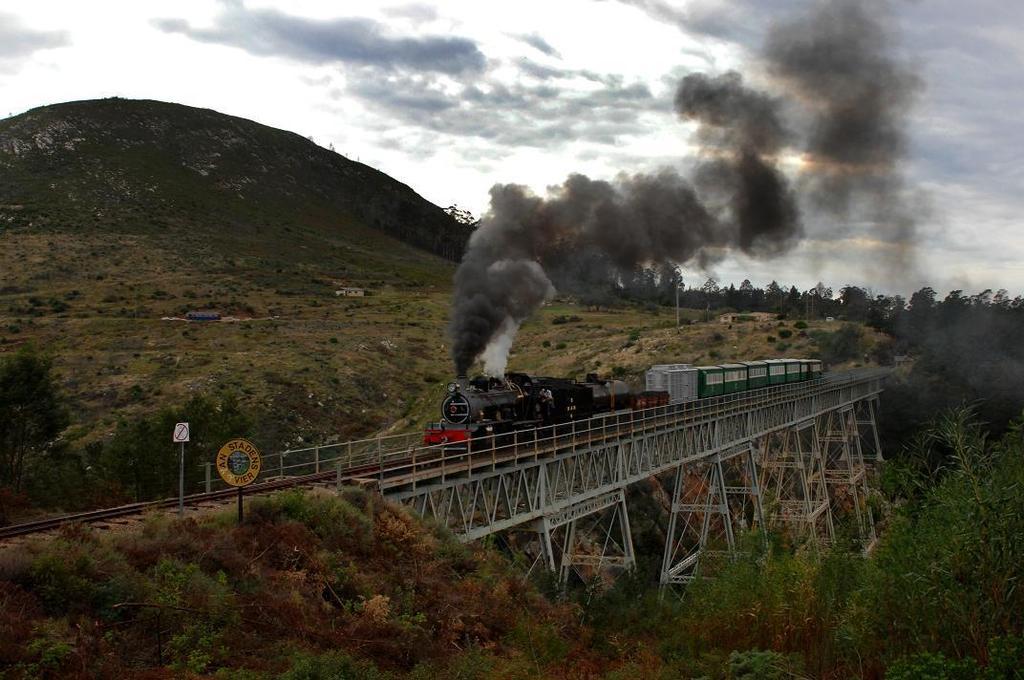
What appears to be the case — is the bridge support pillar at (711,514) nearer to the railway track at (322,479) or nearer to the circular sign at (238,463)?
the railway track at (322,479)

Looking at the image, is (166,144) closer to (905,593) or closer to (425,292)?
(425,292)

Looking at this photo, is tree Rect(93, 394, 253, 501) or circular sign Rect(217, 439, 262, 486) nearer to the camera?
circular sign Rect(217, 439, 262, 486)

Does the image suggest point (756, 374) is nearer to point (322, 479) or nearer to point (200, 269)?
point (322, 479)

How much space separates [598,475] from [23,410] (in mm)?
18526

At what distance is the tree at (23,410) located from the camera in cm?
2395

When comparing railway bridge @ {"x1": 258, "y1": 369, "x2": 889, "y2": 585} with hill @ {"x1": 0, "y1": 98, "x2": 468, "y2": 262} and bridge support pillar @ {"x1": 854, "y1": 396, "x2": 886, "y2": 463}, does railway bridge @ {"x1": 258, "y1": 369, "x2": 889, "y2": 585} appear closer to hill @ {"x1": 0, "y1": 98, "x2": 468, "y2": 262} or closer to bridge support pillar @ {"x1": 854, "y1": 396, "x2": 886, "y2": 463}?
bridge support pillar @ {"x1": 854, "y1": 396, "x2": 886, "y2": 463}

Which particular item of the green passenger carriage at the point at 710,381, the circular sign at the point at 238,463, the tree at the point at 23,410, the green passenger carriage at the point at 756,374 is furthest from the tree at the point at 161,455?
the green passenger carriage at the point at 756,374


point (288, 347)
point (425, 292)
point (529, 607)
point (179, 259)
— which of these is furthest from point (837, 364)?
point (179, 259)

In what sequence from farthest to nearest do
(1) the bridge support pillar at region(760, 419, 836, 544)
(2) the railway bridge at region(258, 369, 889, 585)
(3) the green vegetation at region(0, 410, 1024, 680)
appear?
(1) the bridge support pillar at region(760, 419, 836, 544), (2) the railway bridge at region(258, 369, 889, 585), (3) the green vegetation at region(0, 410, 1024, 680)

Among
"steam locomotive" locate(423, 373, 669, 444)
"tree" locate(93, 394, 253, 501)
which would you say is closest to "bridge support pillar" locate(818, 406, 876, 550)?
"steam locomotive" locate(423, 373, 669, 444)

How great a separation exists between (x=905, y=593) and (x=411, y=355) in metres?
59.3

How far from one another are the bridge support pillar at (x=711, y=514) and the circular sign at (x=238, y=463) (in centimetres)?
963

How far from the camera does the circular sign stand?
13.3m

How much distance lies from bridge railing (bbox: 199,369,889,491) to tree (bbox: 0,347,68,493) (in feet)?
17.6
